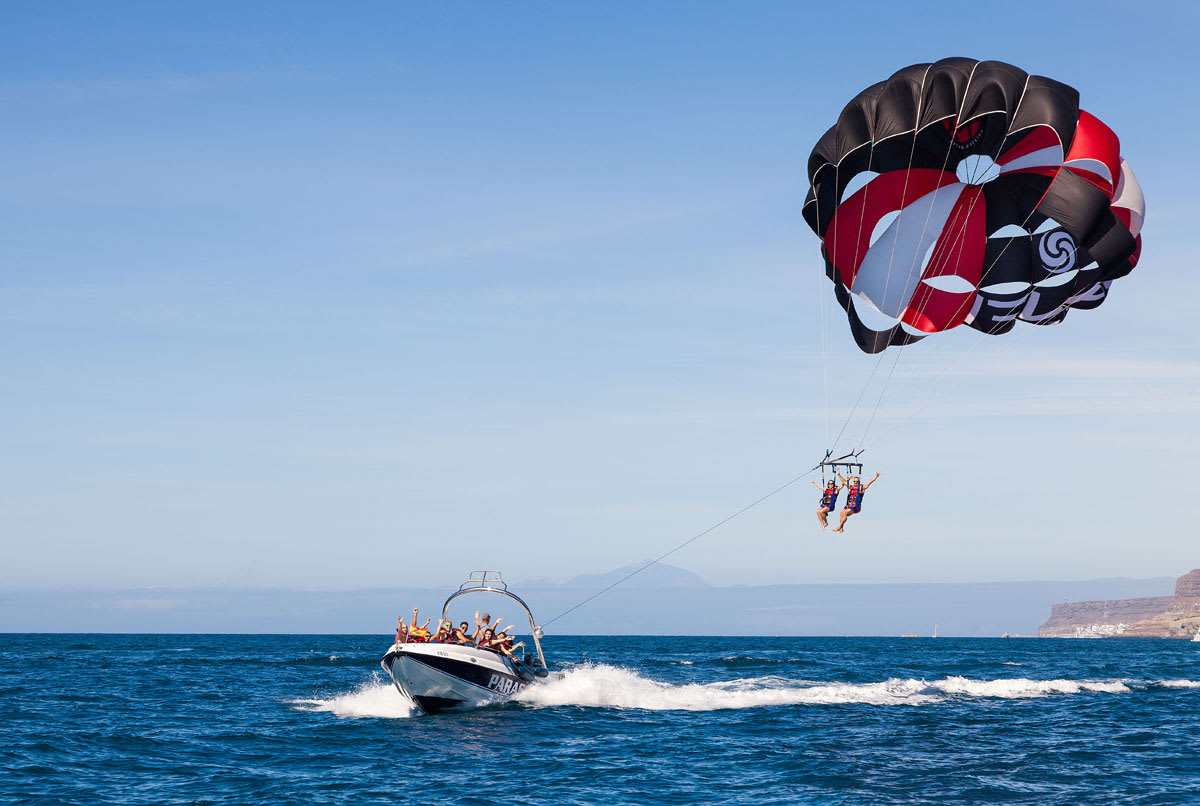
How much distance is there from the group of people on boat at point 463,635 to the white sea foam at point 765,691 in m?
1.66

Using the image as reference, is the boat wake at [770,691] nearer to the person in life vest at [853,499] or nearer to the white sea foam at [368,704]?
the white sea foam at [368,704]

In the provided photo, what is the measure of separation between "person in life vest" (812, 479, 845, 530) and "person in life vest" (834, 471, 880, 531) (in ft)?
0.65

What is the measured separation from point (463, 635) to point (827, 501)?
9.61 metres

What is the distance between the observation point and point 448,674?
23.8 metres

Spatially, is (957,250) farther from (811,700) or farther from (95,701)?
(95,701)

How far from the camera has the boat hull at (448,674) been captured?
23.5 meters

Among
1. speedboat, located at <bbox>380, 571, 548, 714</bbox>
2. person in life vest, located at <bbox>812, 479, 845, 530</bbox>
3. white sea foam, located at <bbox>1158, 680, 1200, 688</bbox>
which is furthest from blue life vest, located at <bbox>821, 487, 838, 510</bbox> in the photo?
white sea foam, located at <bbox>1158, 680, 1200, 688</bbox>

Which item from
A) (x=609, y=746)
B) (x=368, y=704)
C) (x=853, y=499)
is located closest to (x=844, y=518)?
(x=853, y=499)

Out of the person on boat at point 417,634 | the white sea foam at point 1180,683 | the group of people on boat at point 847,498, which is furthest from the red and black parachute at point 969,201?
the white sea foam at point 1180,683

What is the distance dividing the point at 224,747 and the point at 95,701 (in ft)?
38.8

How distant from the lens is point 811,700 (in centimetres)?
3103

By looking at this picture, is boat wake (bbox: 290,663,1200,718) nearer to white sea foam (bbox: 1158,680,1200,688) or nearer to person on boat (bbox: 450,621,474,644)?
white sea foam (bbox: 1158,680,1200,688)

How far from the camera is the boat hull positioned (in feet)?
77.3

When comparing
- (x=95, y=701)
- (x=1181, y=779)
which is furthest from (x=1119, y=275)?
(x=95, y=701)
